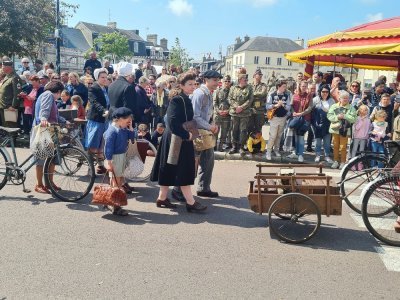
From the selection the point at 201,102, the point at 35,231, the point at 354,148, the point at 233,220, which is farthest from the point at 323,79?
the point at 35,231

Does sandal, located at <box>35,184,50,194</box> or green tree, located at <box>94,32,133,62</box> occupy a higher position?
green tree, located at <box>94,32,133,62</box>

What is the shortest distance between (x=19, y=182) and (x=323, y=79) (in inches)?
368

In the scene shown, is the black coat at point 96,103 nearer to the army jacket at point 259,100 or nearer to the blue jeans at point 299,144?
the army jacket at point 259,100

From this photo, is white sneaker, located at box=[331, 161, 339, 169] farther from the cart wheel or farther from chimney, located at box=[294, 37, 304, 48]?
chimney, located at box=[294, 37, 304, 48]

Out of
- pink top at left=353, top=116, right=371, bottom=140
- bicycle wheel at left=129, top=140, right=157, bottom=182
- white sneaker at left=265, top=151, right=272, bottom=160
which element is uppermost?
pink top at left=353, top=116, right=371, bottom=140

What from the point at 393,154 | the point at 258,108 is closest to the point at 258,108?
the point at 258,108

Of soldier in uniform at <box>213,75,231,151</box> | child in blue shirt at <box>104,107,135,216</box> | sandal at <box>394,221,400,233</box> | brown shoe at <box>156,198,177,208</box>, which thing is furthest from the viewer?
soldier in uniform at <box>213,75,231,151</box>

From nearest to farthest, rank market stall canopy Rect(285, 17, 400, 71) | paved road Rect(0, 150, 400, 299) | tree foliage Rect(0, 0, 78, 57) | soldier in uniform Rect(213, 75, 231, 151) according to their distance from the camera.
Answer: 1. paved road Rect(0, 150, 400, 299)
2. market stall canopy Rect(285, 17, 400, 71)
3. soldier in uniform Rect(213, 75, 231, 151)
4. tree foliage Rect(0, 0, 78, 57)

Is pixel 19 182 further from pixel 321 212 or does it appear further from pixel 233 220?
pixel 321 212

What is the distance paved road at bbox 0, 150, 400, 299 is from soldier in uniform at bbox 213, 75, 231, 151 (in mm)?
4513

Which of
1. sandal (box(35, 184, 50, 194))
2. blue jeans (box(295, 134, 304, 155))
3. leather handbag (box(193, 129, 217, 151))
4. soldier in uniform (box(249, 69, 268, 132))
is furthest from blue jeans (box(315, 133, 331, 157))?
sandal (box(35, 184, 50, 194))

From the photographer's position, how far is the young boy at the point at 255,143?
10188mm

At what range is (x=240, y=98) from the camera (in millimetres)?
10000

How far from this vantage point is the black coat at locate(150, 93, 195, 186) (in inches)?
230
